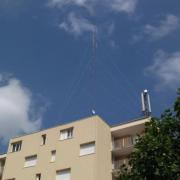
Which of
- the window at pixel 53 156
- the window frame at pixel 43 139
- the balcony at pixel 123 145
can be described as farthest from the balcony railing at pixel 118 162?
the window frame at pixel 43 139

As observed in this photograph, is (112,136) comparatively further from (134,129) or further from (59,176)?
(59,176)

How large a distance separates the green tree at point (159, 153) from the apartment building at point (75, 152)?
1230cm

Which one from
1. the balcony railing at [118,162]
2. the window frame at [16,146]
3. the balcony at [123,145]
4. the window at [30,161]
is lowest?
the balcony railing at [118,162]

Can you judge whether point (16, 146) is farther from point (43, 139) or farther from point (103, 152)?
point (103, 152)

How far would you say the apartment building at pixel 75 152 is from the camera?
37.2 metres

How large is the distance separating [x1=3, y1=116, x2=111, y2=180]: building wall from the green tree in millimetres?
11942

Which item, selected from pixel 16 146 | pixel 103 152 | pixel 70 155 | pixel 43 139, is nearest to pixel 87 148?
pixel 103 152

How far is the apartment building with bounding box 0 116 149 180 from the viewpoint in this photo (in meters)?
37.2

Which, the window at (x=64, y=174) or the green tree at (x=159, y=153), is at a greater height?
the window at (x=64, y=174)

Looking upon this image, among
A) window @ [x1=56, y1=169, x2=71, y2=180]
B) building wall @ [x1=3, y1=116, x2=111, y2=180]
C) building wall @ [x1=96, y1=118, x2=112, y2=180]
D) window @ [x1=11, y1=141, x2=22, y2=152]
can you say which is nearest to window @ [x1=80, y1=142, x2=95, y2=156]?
building wall @ [x1=3, y1=116, x2=111, y2=180]

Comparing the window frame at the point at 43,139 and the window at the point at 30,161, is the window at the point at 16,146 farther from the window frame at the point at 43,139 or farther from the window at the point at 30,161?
the window frame at the point at 43,139

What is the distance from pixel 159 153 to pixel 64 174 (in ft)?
55.3

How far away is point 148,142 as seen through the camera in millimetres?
23672

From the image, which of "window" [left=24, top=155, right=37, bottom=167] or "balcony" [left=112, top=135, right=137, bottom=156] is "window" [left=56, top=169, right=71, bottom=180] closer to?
"window" [left=24, top=155, right=37, bottom=167]
